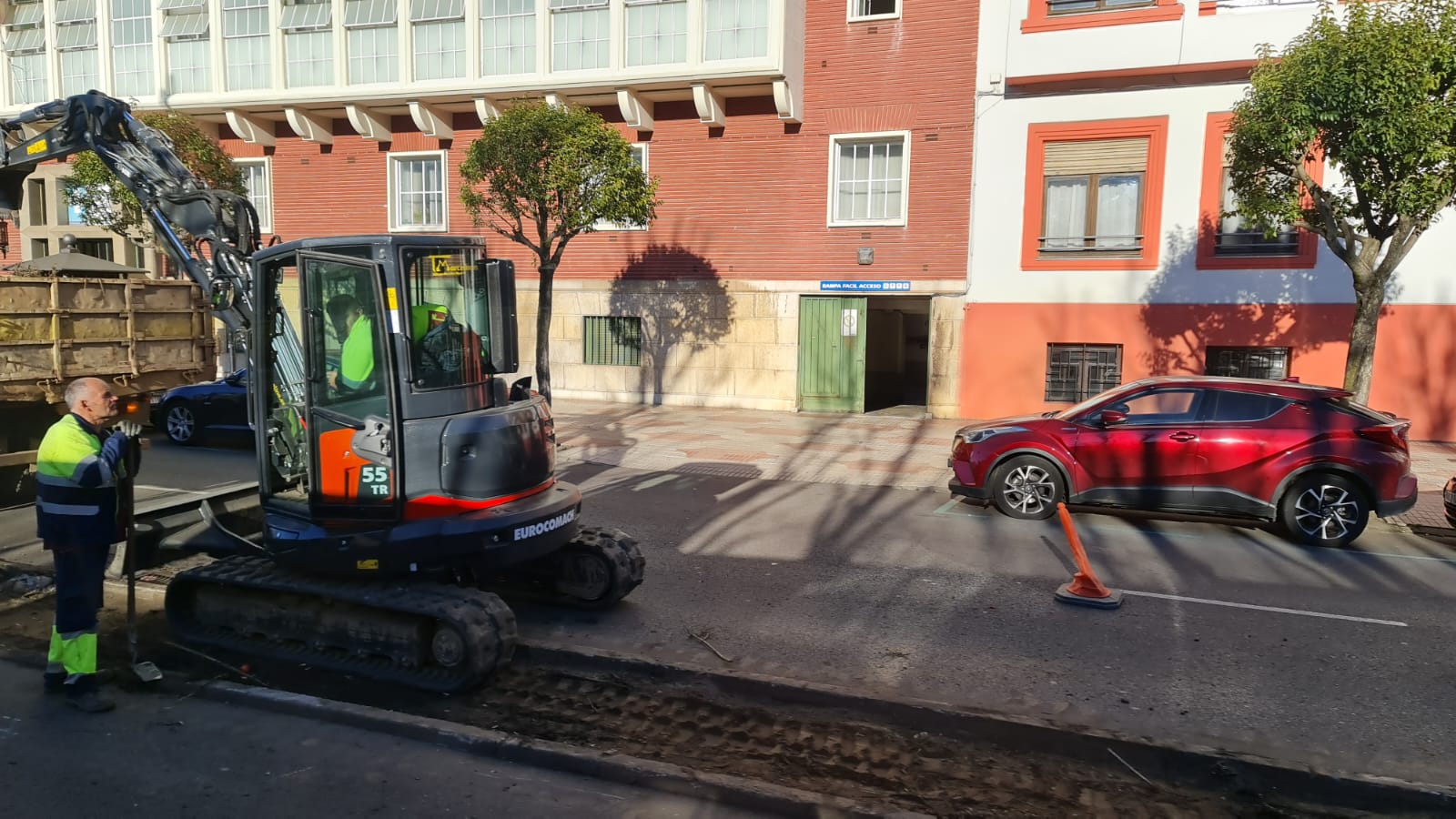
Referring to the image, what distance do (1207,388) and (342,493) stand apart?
8229 mm

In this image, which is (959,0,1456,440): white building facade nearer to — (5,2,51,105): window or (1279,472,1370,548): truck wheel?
(1279,472,1370,548): truck wheel

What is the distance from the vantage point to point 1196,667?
5.60 metres

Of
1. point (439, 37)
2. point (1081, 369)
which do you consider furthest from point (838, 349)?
point (439, 37)

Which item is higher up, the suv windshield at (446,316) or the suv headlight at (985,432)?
the suv windshield at (446,316)

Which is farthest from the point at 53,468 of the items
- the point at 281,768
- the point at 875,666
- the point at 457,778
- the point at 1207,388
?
the point at 1207,388

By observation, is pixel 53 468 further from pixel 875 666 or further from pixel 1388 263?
pixel 1388 263

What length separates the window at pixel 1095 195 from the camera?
16141 millimetres

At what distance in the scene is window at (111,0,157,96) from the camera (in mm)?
20391

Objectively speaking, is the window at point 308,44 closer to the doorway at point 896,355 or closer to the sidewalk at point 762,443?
the sidewalk at point 762,443

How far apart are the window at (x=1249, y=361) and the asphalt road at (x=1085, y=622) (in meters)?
7.38

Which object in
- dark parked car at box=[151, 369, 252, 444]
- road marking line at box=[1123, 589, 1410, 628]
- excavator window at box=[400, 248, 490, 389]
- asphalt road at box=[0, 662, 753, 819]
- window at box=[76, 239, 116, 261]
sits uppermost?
window at box=[76, 239, 116, 261]

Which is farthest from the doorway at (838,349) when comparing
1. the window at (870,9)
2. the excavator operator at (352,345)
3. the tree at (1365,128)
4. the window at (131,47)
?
the window at (131,47)

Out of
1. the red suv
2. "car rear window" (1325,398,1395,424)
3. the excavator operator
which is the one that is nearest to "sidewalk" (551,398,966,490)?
the red suv

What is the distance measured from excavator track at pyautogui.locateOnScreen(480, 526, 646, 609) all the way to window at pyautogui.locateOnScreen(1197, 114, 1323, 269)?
13675 mm
